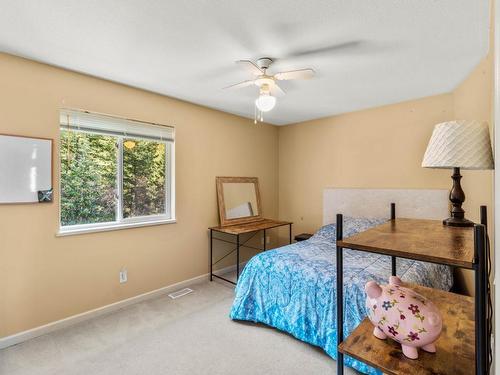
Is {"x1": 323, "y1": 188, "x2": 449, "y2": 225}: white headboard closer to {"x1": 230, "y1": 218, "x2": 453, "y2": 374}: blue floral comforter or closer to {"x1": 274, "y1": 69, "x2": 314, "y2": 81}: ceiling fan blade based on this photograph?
{"x1": 230, "y1": 218, "x2": 453, "y2": 374}: blue floral comforter

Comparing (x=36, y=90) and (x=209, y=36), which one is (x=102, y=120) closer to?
(x=36, y=90)

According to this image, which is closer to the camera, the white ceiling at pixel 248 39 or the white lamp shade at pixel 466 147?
the white lamp shade at pixel 466 147

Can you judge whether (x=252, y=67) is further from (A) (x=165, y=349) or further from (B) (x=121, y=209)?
(A) (x=165, y=349)

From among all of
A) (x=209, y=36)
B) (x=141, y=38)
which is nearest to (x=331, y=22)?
(x=209, y=36)

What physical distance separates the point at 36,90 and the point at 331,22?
7.87ft

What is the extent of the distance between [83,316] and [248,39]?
2.83m

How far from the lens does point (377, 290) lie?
1.08 m

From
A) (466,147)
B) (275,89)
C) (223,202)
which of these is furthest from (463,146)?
(223,202)

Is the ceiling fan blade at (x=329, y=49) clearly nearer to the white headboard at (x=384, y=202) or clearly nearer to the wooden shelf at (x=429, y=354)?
the wooden shelf at (x=429, y=354)

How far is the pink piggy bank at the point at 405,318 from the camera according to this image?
958 mm

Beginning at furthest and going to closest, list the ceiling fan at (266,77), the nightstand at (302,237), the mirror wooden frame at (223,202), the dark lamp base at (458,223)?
the nightstand at (302,237) → the mirror wooden frame at (223,202) → the ceiling fan at (266,77) → the dark lamp base at (458,223)

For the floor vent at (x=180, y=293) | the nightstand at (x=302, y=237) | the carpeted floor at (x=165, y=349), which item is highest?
the nightstand at (x=302, y=237)

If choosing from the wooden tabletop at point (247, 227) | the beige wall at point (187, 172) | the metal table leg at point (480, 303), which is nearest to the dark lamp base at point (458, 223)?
the metal table leg at point (480, 303)

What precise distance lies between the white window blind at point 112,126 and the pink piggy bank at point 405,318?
8.98ft
